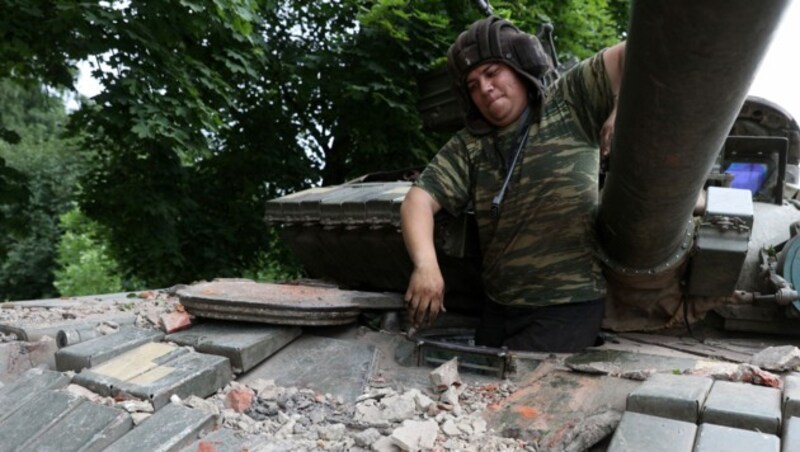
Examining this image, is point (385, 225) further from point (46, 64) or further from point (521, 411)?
point (46, 64)

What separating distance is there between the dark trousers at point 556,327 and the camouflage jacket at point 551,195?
0.05 metres

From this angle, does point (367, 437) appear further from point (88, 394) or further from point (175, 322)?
point (175, 322)

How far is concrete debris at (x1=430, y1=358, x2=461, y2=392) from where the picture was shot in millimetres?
2477

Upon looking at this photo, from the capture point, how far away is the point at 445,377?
2.49 m

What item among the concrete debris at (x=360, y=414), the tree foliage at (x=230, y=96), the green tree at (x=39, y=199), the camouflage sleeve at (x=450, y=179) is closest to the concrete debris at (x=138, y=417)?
the concrete debris at (x=360, y=414)

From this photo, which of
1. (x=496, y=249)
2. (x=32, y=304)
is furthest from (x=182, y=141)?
(x=496, y=249)

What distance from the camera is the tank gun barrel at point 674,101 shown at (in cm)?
138

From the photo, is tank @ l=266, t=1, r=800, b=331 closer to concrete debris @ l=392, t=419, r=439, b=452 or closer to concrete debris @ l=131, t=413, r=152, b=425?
concrete debris @ l=392, t=419, r=439, b=452

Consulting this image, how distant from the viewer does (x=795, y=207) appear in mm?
3678

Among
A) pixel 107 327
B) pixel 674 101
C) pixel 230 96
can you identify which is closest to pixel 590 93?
pixel 674 101

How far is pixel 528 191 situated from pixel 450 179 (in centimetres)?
36

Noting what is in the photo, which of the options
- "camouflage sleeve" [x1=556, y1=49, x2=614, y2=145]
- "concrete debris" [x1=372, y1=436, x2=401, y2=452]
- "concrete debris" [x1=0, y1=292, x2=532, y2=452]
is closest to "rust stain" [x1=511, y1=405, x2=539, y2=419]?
"concrete debris" [x1=0, y1=292, x2=532, y2=452]

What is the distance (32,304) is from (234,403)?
2057mm

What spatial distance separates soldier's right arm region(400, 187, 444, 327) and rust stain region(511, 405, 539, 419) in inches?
25.1
